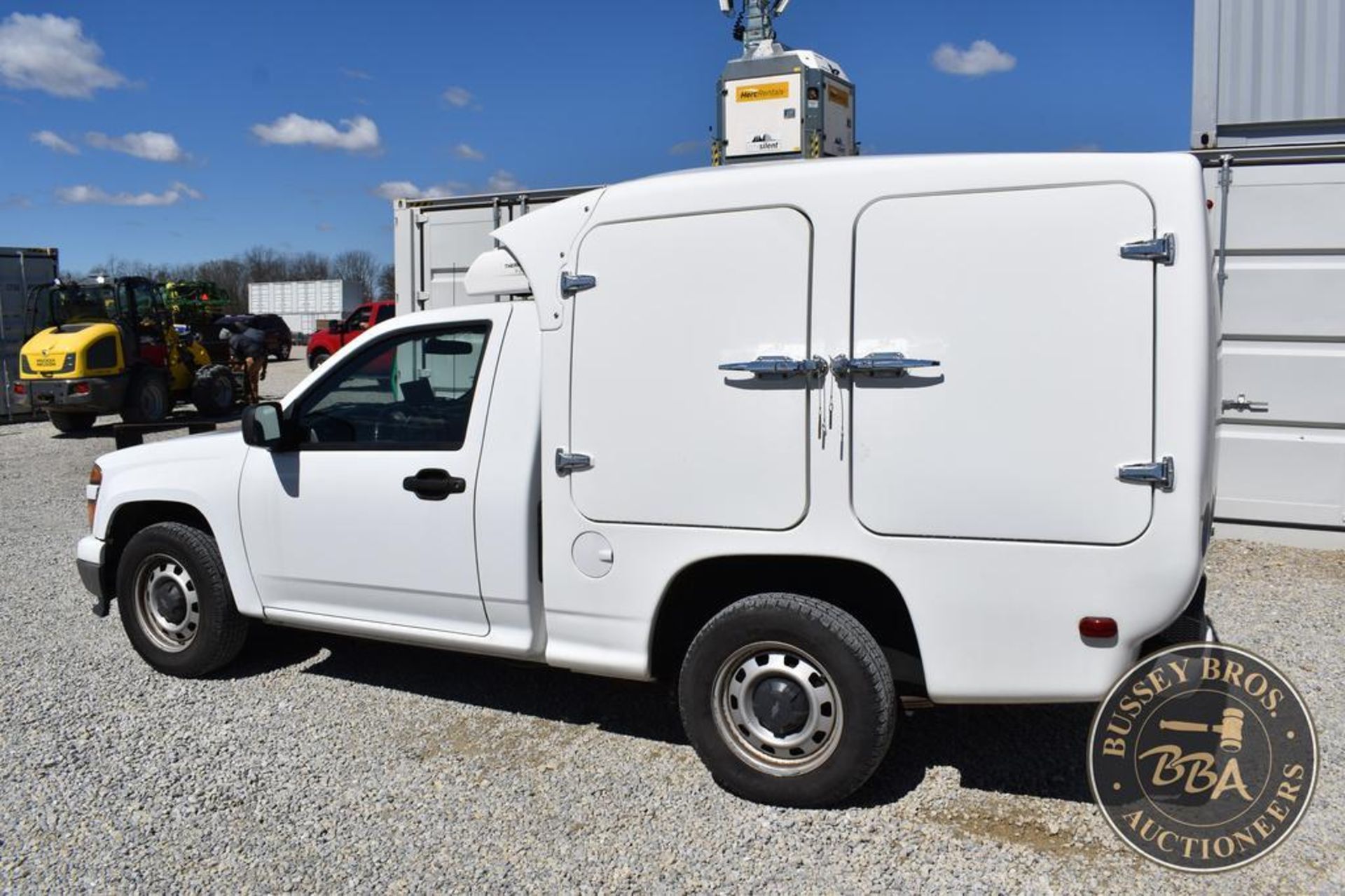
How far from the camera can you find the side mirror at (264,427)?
15.5 feet

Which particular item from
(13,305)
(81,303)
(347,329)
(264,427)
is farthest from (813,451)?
(347,329)

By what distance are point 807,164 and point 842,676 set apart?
182 centimetres

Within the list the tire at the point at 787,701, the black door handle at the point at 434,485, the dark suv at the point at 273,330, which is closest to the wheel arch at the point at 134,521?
the black door handle at the point at 434,485

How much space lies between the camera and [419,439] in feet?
15.0

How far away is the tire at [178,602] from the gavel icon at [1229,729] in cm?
434

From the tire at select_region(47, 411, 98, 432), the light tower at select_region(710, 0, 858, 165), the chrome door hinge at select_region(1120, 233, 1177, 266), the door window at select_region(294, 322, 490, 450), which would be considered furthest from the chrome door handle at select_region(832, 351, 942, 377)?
the tire at select_region(47, 411, 98, 432)

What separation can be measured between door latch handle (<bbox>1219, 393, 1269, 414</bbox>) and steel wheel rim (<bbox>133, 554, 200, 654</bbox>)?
19.2 ft

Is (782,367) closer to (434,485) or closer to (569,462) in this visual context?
(569,462)

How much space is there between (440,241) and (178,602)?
5301mm

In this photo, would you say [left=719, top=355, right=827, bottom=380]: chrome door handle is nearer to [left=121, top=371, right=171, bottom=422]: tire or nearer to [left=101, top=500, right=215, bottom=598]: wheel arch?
[left=101, top=500, right=215, bottom=598]: wheel arch

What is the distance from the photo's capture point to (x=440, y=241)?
9844mm

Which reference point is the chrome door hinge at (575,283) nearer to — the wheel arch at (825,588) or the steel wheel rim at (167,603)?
the wheel arch at (825,588)

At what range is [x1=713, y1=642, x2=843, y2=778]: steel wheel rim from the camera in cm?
378

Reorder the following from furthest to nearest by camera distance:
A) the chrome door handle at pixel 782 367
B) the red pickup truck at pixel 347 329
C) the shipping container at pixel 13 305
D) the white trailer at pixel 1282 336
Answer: the red pickup truck at pixel 347 329, the shipping container at pixel 13 305, the white trailer at pixel 1282 336, the chrome door handle at pixel 782 367
